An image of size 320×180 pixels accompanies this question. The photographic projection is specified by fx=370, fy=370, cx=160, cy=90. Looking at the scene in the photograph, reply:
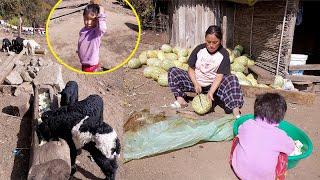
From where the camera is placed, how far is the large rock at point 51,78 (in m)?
6.47

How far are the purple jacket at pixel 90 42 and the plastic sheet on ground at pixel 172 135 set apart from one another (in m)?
1.38

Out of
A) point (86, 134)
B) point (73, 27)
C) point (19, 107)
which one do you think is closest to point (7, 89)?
point (19, 107)

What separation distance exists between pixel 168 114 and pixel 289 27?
3.37 metres

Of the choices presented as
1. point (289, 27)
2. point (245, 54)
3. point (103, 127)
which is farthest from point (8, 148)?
point (245, 54)

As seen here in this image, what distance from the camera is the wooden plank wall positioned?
9.63m

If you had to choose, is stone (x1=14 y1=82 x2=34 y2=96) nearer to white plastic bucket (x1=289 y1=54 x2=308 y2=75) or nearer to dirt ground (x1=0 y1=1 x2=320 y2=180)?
dirt ground (x1=0 y1=1 x2=320 y2=180)

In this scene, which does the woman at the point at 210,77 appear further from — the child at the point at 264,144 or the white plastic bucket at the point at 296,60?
the white plastic bucket at the point at 296,60

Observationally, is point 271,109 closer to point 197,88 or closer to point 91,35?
point 91,35

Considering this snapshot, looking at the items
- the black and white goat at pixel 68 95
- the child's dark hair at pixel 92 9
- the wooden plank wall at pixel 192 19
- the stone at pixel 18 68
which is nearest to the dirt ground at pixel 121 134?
the child's dark hair at pixel 92 9

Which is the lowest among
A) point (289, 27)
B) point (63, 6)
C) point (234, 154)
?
point (234, 154)

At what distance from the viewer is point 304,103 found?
625 cm

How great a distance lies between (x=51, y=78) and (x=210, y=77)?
3.00 meters

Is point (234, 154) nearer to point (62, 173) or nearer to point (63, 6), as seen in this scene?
point (62, 173)

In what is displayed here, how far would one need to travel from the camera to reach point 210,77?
18.4 ft
